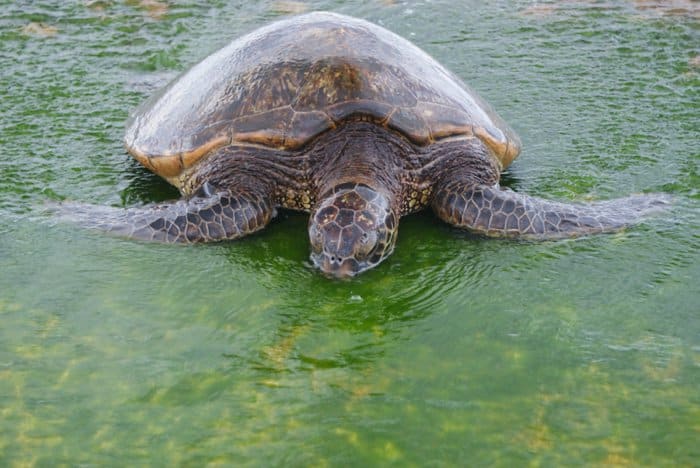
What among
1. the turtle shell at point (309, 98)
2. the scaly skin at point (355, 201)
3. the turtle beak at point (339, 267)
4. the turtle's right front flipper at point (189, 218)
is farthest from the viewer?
the turtle shell at point (309, 98)

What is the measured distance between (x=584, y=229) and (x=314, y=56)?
75.5 inches

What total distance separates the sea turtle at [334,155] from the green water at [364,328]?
0.48 ft

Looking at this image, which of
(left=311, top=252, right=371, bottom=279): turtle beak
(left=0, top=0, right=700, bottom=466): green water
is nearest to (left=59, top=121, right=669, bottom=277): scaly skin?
(left=311, top=252, right=371, bottom=279): turtle beak

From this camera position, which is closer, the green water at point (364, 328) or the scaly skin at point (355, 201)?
the green water at point (364, 328)

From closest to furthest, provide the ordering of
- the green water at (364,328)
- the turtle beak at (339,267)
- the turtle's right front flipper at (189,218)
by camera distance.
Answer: the green water at (364,328) → the turtle beak at (339,267) → the turtle's right front flipper at (189,218)

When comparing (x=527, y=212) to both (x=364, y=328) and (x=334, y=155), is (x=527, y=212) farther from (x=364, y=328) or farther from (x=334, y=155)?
(x=364, y=328)

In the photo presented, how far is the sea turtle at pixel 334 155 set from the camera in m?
4.53

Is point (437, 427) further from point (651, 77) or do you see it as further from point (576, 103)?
point (651, 77)

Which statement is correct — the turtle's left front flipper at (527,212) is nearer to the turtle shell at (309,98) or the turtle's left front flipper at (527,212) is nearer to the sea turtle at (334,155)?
the sea turtle at (334,155)

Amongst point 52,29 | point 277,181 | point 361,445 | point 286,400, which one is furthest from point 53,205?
point 52,29

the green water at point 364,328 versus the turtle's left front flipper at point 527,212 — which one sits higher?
the turtle's left front flipper at point 527,212

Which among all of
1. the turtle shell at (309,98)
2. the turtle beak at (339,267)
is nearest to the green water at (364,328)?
the turtle beak at (339,267)

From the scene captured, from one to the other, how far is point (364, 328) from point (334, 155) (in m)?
1.38

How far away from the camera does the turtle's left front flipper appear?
4.52 m
